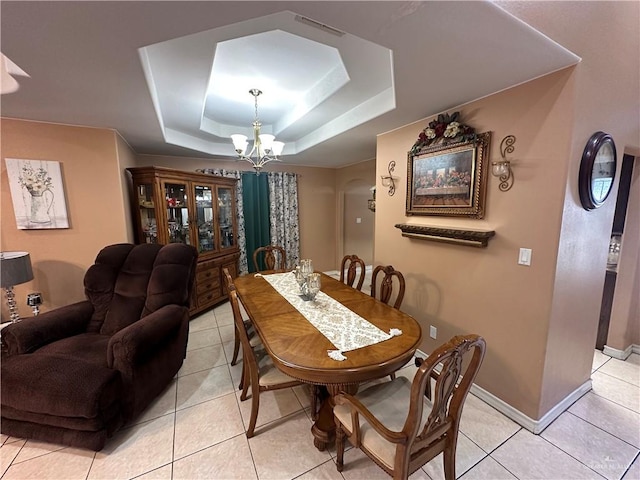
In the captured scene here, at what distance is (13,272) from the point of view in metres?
2.06

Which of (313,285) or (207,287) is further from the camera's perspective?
(207,287)

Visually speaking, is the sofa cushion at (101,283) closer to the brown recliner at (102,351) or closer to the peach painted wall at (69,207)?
the brown recliner at (102,351)

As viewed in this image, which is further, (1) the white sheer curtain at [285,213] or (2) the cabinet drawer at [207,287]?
(1) the white sheer curtain at [285,213]

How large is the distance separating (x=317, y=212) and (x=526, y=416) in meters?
4.20

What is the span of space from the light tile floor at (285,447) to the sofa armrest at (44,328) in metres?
0.57

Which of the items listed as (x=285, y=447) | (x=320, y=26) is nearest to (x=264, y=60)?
(x=320, y=26)

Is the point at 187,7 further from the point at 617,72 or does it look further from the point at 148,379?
the point at 617,72

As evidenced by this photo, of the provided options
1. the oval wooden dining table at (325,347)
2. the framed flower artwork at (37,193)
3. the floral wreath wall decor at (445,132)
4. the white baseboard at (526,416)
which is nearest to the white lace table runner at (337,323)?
the oval wooden dining table at (325,347)

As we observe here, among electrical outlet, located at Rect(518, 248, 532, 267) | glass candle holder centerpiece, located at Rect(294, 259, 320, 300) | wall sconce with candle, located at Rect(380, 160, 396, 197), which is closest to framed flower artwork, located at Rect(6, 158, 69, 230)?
glass candle holder centerpiece, located at Rect(294, 259, 320, 300)

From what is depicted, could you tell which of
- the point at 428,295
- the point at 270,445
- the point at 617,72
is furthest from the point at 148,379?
the point at 617,72

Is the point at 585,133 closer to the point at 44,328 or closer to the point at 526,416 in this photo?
the point at 526,416

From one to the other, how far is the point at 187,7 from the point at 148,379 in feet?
7.14

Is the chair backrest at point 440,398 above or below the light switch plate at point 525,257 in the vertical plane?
below

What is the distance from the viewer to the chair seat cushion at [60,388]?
1.51 metres
